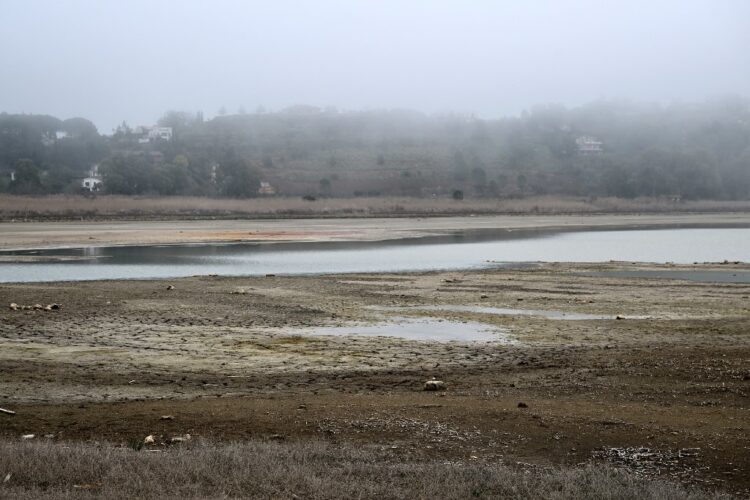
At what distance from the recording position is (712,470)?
777 centimetres

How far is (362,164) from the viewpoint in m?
163

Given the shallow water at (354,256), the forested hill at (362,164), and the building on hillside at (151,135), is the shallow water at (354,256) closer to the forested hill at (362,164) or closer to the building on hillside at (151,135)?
the forested hill at (362,164)

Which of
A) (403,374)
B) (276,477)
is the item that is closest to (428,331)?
(403,374)

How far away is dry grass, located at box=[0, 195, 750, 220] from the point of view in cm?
7675

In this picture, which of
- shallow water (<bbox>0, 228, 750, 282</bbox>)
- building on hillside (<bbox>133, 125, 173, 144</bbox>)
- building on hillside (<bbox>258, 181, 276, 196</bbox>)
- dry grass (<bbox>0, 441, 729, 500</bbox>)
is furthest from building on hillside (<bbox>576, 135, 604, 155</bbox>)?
dry grass (<bbox>0, 441, 729, 500</bbox>)

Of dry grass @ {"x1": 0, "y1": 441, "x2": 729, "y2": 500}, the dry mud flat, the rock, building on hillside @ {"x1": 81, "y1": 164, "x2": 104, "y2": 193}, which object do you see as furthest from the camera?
building on hillside @ {"x1": 81, "y1": 164, "x2": 104, "y2": 193}

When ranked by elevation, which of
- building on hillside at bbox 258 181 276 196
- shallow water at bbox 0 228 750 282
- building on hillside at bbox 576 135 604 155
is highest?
building on hillside at bbox 576 135 604 155

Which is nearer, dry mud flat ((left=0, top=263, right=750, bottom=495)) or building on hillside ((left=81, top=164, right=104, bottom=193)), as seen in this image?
dry mud flat ((left=0, top=263, right=750, bottom=495))

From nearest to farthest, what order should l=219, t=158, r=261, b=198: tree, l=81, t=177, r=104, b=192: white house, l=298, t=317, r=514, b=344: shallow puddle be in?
l=298, t=317, r=514, b=344: shallow puddle → l=81, t=177, r=104, b=192: white house → l=219, t=158, r=261, b=198: tree

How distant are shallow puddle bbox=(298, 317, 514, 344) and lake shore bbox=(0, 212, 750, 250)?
3155 centimetres

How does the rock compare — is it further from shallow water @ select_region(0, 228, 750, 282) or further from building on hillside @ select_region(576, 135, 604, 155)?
building on hillside @ select_region(576, 135, 604, 155)

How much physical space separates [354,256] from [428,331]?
2305 cm

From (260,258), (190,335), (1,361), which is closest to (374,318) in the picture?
(190,335)

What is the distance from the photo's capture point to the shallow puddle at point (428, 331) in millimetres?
16266
